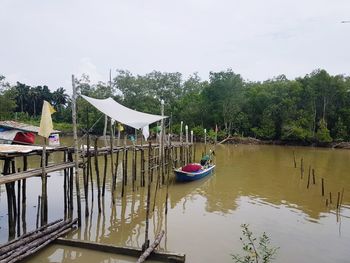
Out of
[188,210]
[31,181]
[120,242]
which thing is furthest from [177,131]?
[120,242]

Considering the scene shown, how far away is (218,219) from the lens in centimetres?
1104

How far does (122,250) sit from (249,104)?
38.5 m

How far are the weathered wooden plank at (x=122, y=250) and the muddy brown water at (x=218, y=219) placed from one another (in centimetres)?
12

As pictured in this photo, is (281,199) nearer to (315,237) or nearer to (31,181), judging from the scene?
(315,237)

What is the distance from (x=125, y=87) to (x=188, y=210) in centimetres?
3865

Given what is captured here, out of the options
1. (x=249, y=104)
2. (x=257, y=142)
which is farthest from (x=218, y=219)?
(x=249, y=104)

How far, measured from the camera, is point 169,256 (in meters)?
7.35

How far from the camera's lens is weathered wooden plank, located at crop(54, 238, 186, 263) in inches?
289

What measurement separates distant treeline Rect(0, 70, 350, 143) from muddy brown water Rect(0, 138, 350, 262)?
22864mm

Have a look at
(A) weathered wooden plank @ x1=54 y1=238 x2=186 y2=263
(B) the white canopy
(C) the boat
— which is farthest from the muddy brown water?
(B) the white canopy

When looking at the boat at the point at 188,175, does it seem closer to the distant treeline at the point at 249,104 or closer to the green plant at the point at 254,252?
the green plant at the point at 254,252

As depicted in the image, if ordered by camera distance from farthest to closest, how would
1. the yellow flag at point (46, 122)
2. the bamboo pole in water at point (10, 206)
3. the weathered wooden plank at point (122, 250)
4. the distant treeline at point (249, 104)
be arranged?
1. the distant treeline at point (249, 104)
2. the bamboo pole in water at point (10, 206)
3. the yellow flag at point (46, 122)
4. the weathered wooden plank at point (122, 250)

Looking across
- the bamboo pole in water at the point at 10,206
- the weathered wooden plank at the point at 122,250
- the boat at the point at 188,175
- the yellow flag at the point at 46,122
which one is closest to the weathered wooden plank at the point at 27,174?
the bamboo pole in water at the point at 10,206

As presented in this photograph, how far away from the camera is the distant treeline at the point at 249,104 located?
38.7 metres
